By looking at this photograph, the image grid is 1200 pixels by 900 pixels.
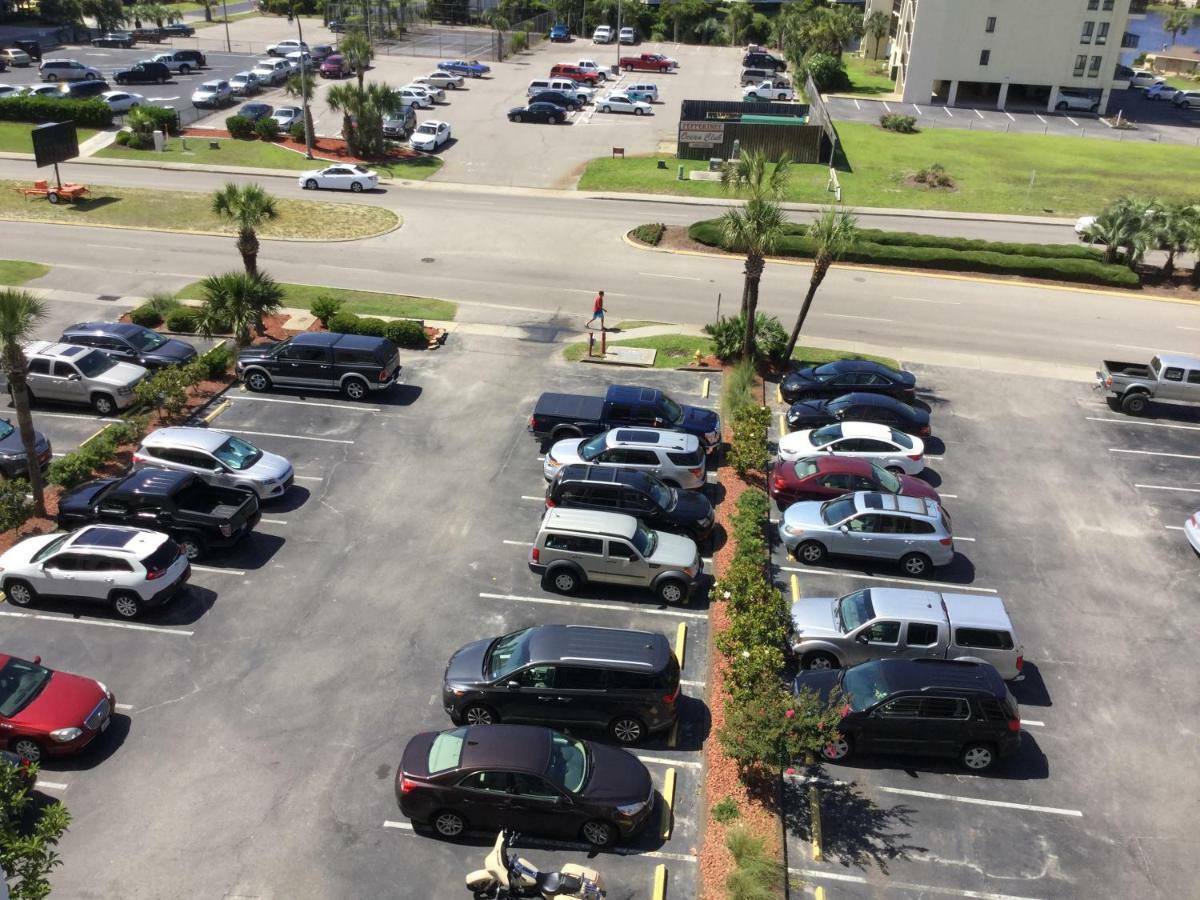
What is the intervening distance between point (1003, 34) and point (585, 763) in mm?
81672

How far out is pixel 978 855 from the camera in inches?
612

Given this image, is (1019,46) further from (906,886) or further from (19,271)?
(906,886)

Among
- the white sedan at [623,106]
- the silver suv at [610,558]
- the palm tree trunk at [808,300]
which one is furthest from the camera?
the white sedan at [623,106]

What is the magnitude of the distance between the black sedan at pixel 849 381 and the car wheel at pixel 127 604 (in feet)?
64.3

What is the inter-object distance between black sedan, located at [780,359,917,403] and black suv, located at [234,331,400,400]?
13.0 metres

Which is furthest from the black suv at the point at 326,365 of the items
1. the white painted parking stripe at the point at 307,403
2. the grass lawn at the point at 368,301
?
the grass lawn at the point at 368,301

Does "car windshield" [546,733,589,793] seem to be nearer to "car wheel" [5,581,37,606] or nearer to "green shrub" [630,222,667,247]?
"car wheel" [5,581,37,606]

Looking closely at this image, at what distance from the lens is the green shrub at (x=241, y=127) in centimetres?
6081

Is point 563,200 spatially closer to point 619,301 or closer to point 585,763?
point 619,301

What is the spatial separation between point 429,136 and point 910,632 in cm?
5071

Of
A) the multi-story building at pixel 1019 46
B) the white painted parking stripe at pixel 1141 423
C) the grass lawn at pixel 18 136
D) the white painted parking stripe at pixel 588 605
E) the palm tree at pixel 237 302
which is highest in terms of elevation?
the multi-story building at pixel 1019 46

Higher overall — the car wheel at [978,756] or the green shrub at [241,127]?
the green shrub at [241,127]

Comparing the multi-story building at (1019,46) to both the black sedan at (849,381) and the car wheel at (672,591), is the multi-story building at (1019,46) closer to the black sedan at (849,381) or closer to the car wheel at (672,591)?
the black sedan at (849,381)

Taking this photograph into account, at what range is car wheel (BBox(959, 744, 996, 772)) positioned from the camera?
1702cm
